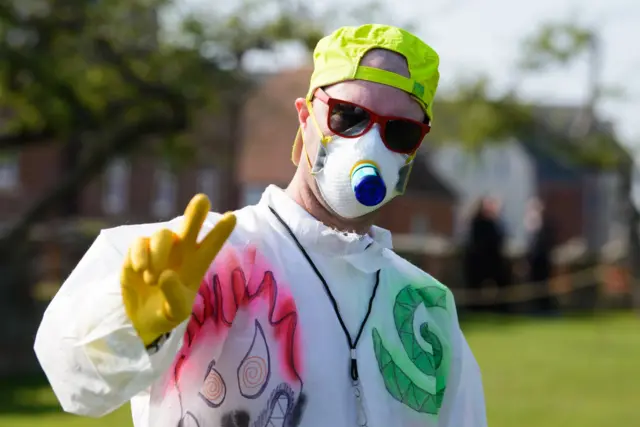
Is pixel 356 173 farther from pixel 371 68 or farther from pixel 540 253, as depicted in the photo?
pixel 540 253

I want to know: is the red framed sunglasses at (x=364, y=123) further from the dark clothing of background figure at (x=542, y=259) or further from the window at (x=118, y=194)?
the window at (x=118, y=194)

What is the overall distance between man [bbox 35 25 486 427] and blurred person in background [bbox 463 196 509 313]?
56.6 feet

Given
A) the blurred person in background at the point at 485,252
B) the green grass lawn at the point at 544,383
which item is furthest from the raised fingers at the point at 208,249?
the blurred person in background at the point at 485,252

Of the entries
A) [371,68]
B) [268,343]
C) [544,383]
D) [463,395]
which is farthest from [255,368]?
[544,383]

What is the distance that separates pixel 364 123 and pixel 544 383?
372 inches

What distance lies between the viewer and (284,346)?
2.62 meters

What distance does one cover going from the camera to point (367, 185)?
2.67 metres

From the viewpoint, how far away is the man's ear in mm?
2891

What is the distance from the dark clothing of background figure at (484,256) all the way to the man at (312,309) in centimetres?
1736

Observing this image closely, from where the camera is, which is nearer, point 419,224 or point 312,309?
point 312,309

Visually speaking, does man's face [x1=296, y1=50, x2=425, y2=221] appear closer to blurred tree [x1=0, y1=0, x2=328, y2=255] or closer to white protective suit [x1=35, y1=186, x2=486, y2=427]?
white protective suit [x1=35, y1=186, x2=486, y2=427]

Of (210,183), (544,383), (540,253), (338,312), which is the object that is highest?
(338,312)

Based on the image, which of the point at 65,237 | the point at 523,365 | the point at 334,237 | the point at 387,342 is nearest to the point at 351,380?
the point at 387,342

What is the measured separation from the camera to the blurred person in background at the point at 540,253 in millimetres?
20672
